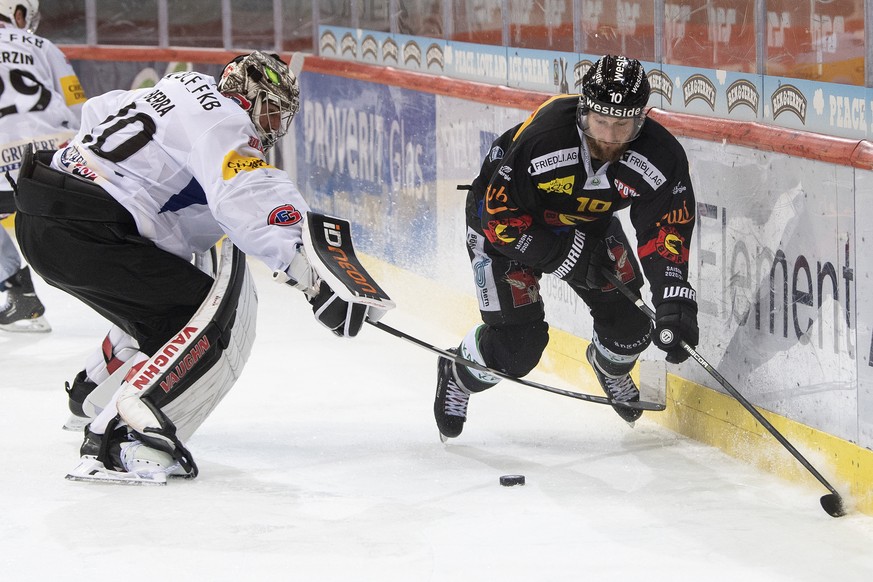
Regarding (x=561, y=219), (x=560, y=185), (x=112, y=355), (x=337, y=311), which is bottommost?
(x=112, y=355)

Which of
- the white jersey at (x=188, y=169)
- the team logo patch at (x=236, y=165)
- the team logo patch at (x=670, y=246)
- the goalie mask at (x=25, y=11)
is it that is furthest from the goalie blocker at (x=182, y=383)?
the goalie mask at (x=25, y=11)

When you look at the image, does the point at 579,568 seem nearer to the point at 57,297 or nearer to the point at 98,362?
the point at 98,362

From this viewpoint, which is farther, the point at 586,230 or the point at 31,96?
the point at 31,96

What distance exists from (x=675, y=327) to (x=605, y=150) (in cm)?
49

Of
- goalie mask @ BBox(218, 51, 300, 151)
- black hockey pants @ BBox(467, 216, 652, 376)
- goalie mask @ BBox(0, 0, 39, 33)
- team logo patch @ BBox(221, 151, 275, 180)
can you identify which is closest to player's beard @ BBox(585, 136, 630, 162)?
black hockey pants @ BBox(467, 216, 652, 376)

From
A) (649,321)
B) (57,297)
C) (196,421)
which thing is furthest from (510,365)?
(57,297)

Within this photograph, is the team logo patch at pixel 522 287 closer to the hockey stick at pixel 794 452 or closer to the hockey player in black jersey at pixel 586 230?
the hockey player in black jersey at pixel 586 230

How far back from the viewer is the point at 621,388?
404 centimetres

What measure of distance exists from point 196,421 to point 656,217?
129 centimetres

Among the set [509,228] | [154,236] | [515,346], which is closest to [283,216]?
[154,236]

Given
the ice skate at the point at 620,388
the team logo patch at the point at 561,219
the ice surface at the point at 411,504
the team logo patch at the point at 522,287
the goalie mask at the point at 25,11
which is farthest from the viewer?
the goalie mask at the point at 25,11

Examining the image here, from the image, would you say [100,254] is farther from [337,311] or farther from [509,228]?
[509,228]

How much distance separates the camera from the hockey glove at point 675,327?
11.1ft

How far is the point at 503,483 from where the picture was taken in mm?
3475
